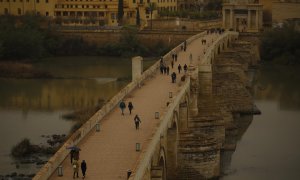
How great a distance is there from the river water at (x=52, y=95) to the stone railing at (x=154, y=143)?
5.34 meters

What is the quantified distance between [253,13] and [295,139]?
33.9 m

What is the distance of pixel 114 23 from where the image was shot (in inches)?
2586

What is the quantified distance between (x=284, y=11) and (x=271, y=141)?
37.7m

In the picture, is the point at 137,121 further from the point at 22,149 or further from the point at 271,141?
the point at 271,141

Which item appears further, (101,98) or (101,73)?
(101,73)

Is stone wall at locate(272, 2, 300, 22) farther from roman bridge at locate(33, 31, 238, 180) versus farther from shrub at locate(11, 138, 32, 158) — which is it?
shrub at locate(11, 138, 32, 158)

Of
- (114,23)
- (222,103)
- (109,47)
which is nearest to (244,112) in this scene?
(222,103)

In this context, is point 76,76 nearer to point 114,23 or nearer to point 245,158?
point 114,23

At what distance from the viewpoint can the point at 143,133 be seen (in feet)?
62.5

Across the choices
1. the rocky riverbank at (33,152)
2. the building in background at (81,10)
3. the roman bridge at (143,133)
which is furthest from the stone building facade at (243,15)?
the rocky riverbank at (33,152)

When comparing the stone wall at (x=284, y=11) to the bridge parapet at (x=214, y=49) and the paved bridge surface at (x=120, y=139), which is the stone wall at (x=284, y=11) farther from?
the paved bridge surface at (x=120, y=139)

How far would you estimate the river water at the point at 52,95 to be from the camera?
93.6ft

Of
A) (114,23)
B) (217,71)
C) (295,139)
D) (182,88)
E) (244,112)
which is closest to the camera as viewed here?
(182,88)

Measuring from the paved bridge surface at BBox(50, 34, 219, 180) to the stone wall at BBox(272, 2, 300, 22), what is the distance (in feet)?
129
